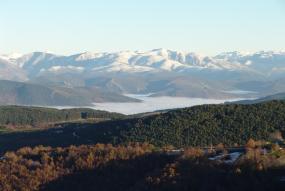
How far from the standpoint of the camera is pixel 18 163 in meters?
78.6

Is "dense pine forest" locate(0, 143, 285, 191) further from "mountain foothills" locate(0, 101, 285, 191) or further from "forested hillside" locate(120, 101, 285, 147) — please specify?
"forested hillside" locate(120, 101, 285, 147)

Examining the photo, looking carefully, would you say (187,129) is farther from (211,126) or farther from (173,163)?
(173,163)

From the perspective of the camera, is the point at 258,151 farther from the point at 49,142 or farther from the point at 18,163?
the point at 49,142

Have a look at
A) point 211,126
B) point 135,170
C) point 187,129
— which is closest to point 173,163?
point 135,170

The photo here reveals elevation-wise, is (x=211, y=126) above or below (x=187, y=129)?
above

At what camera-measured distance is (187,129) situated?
Answer: 122312mm

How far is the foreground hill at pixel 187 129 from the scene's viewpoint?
373 ft

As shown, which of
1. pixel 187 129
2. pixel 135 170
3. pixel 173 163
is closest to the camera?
pixel 173 163

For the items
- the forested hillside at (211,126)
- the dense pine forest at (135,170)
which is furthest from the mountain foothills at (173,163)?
the forested hillside at (211,126)

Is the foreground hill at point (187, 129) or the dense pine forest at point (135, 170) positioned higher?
the foreground hill at point (187, 129)

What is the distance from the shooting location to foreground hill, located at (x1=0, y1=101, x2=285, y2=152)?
11381 centimetres

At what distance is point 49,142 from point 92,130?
10.9 m

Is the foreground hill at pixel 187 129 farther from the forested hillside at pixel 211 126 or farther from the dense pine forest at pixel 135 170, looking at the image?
the dense pine forest at pixel 135 170

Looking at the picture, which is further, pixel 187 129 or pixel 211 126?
pixel 187 129
